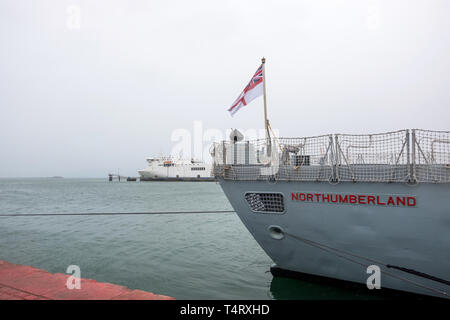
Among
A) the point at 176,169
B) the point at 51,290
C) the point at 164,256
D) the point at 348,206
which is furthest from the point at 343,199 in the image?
the point at 176,169

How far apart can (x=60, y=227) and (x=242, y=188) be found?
15691 mm

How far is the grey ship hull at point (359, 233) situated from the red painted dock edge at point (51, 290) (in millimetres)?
3303

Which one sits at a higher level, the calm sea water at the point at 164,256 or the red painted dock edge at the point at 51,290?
the red painted dock edge at the point at 51,290

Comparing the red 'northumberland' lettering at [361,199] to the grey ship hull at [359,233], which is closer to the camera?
the grey ship hull at [359,233]

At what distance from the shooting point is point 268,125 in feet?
23.5

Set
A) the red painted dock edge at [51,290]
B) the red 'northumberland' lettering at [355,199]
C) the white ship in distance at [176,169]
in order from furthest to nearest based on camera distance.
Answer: the white ship in distance at [176,169] < the red 'northumberland' lettering at [355,199] < the red painted dock edge at [51,290]

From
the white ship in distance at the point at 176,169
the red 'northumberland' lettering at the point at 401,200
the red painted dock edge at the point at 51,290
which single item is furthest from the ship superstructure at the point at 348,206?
the white ship in distance at the point at 176,169

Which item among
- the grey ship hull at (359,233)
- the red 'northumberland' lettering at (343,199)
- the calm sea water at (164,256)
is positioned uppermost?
the red 'northumberland' lettering at (343,199)

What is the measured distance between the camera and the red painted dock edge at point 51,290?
455 centimetres

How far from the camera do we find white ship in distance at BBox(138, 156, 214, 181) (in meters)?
105

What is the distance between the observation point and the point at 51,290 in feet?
15.8

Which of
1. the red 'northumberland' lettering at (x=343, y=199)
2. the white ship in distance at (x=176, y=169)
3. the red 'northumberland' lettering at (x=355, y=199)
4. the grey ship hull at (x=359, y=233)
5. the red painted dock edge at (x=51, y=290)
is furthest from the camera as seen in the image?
the white ship in distance at (x=176, y=169)

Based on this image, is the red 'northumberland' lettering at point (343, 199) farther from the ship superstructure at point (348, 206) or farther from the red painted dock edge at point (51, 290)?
the red painted dock edge at point (51, 290)

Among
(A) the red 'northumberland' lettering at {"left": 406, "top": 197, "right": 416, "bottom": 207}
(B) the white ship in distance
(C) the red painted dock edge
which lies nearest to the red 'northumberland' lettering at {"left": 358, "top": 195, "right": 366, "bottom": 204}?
(A) the red 'northumberland' lettering at {"left": 406, "top": 197, "right": 416, "bottom": 207}
